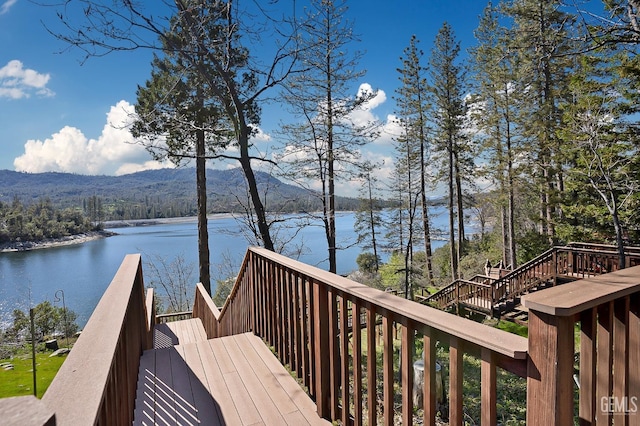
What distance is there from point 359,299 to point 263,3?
3.73 meters

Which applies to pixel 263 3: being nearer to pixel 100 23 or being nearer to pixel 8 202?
pixel 100 23

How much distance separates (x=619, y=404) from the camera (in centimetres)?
132

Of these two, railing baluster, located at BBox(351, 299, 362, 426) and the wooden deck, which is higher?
railing baluster, located at BBox(351, 299, 362, 426)

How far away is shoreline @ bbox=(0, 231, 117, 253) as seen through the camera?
79.2 ft

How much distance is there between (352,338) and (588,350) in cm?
130

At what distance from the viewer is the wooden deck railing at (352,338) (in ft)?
3.61

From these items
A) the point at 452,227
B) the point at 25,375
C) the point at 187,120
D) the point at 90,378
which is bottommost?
the point at 25,375

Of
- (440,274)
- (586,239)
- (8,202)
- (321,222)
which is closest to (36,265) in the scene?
(8,202)

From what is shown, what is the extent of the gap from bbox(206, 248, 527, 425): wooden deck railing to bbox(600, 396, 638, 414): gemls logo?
540 millimetres

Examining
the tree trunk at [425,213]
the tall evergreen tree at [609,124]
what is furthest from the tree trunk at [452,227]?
the tall evergreen tree at [609,124]

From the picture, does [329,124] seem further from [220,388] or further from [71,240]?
[71,240]

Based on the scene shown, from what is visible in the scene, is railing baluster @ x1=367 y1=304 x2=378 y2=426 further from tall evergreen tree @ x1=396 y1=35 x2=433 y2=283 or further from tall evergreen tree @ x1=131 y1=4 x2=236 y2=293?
tall evergreen tree @ x1=396 y1=35 x2=433 y2=283

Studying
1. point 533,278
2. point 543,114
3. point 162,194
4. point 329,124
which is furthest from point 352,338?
point 162,194

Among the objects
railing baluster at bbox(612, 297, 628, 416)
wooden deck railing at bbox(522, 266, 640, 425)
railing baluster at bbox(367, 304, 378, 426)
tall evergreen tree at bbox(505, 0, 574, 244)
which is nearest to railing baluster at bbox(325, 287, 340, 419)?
railing baluster at bbox(367, 304, 378, 426)
